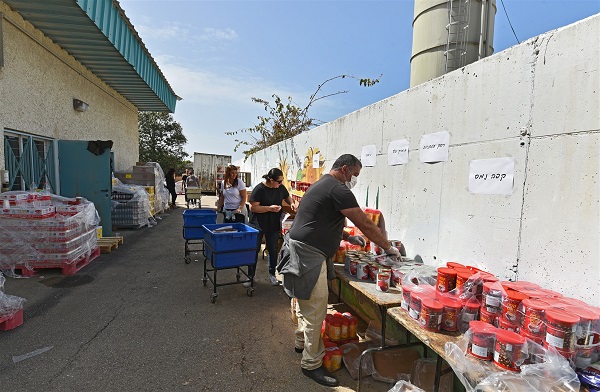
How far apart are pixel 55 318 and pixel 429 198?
467 cm

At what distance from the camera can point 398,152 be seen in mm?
4039

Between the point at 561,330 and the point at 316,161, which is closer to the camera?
the point at 561,330

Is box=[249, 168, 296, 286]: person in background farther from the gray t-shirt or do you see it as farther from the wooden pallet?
the wooden pallet

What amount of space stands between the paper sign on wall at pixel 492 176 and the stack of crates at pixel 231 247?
2872mm

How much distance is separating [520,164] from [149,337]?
399 cm

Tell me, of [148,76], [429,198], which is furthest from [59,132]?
[429,198]

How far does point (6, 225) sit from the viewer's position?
5.11 meters

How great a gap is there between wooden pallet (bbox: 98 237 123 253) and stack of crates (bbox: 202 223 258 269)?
3712mm

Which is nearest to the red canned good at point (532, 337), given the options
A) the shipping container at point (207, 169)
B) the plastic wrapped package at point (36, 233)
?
the plastic wrapped package at point (36, 233)

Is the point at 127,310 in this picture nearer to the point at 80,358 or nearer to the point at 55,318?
the point at 55,318

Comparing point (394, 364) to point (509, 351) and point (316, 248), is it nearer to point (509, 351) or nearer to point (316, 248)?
point (316, 248)

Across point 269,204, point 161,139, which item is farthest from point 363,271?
point 161,139

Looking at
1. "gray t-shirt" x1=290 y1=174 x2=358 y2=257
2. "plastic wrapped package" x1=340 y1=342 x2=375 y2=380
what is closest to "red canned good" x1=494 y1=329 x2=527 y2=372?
"gray t-shirt" x1=290 y1=174 x2=358 y2=257

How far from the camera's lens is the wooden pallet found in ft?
23.1
